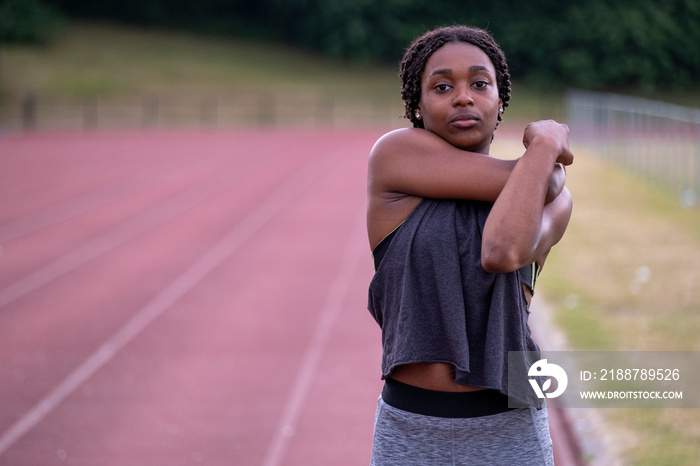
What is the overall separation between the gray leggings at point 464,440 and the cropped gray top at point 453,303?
0.07 metres

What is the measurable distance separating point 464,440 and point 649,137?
1589cm

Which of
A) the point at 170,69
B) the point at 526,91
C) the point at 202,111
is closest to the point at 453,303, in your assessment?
the point at 526,91

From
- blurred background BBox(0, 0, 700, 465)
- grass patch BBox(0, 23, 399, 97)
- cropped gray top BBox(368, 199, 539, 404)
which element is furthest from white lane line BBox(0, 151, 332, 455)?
grass patch BBox(0, 23, 399, 97)

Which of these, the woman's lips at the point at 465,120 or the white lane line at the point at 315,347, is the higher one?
the woman's lips at the point at 465,120

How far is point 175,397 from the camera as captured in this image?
5.89m

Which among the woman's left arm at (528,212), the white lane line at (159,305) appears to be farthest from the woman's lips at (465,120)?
the white lane line at (159,305)

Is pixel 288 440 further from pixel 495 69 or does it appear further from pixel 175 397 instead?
pixel 495 69

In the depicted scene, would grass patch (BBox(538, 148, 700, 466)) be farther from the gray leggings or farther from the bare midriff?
the bare midriff

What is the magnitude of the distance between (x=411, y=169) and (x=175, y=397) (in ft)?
14.5

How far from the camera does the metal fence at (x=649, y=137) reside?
13876 millimetres

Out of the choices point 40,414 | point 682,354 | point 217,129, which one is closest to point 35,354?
point 40,414

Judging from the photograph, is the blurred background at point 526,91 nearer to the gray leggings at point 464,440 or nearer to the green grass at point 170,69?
the green grass at point 170,69

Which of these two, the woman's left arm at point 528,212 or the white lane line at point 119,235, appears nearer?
the woman's left arm at point 528,212

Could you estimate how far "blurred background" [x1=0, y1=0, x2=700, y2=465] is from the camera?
7.76 meters
